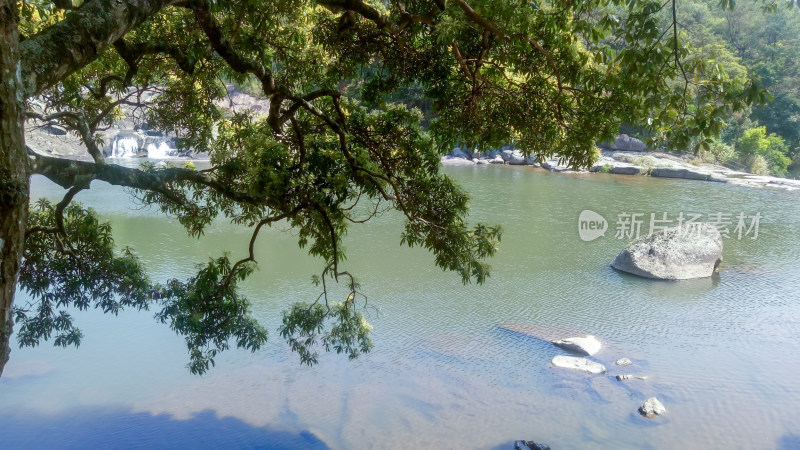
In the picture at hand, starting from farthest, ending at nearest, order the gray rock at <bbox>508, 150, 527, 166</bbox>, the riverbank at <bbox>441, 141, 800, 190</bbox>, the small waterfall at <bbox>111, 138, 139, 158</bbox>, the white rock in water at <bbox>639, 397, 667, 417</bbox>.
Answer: the gray rock at <bbox>508, 150, 527, 166</bbox>
the small waterfall at <bbox>111, 138, 139, 158</bbox>
the riverbank at <bbox>441, 141, 800, 190</bbox>
the white rock in water at <bbox>639, 397, 667, 417</bbox>

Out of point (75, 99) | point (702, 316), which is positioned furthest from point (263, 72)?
point (702, 316)

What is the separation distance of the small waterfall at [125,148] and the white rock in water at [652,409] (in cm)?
2035

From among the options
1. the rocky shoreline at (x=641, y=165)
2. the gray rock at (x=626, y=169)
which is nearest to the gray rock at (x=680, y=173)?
the rocky shoreline at (x=641, y=165)

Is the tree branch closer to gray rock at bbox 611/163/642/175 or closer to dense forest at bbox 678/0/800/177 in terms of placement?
gray rock at bbox 611/163/642/175

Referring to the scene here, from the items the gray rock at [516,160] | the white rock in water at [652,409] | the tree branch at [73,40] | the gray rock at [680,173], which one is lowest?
the white rock in water at [652,409]

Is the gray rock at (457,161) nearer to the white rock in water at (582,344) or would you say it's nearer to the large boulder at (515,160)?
A: the large boulder at (515,160)

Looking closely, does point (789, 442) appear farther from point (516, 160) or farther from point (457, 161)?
point (457, 161)

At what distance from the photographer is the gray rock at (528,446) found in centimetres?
528

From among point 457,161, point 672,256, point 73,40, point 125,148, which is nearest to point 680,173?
point 457,161

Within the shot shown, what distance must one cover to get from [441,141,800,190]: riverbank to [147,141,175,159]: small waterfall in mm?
10200

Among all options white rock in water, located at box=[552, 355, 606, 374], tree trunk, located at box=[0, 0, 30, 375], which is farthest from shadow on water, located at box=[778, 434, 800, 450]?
tree trunk, located at box=[0, 0, 30, 375]

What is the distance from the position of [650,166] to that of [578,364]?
17462mm

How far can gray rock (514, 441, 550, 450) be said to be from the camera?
5.28 m

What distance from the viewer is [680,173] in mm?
21703
